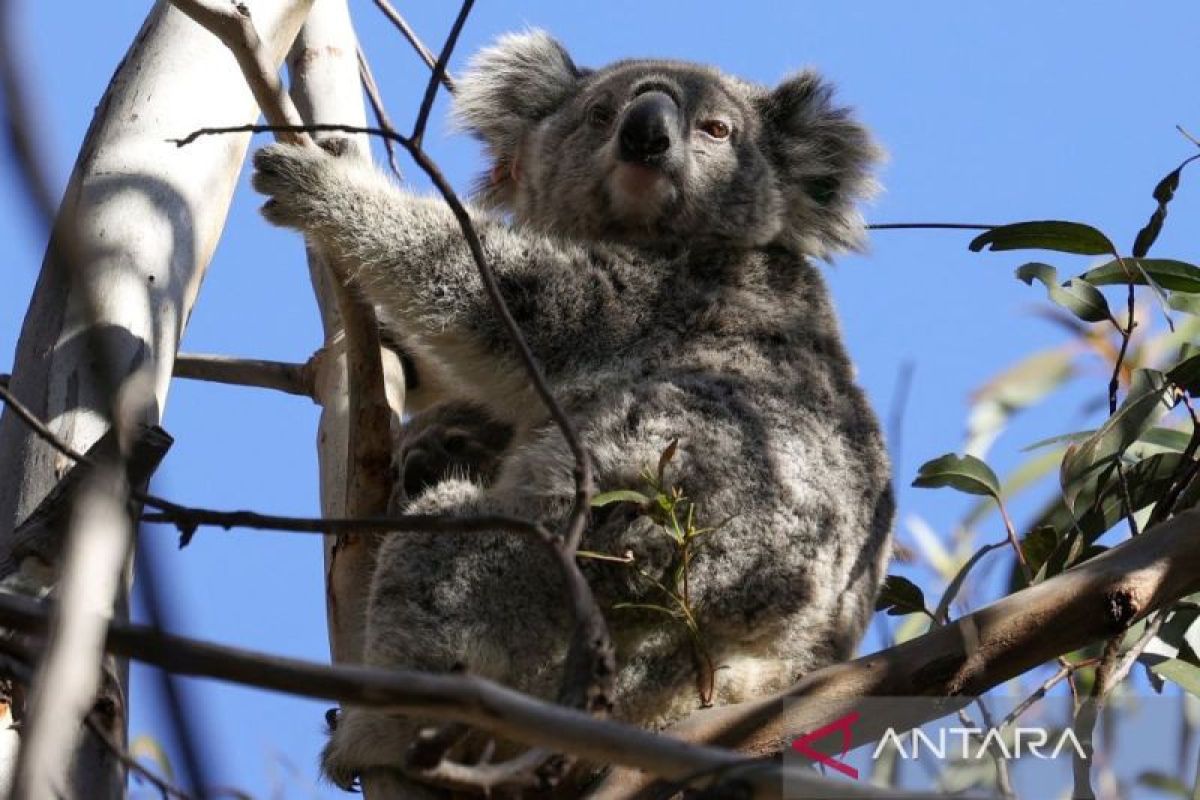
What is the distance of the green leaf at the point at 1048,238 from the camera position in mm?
3551

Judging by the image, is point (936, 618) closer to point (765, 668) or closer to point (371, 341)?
point (765, 668)

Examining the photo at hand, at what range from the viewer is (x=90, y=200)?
3297 mm

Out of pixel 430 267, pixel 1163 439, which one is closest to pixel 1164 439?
pixel 1163 439

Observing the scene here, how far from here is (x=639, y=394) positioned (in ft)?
12.1

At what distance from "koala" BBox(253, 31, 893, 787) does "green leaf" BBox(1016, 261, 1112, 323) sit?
2.10 ft

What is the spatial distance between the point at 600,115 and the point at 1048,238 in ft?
5.22

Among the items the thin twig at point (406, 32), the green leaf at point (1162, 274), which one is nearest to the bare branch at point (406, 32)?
the thin twig at point (406, 32)

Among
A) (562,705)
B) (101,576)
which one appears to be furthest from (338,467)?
(101,576)

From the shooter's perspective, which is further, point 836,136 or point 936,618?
point 836,136

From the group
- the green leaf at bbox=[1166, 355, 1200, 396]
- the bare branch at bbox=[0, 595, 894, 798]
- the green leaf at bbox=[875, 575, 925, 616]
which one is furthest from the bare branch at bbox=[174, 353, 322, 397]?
the bare branch at bbox=[0, 595, 894, 798]

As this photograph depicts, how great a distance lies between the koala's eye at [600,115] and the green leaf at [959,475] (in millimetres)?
1599

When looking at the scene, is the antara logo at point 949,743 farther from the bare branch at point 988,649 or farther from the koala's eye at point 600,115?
the koala's eye at point 600,115

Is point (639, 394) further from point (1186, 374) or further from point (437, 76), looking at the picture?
point (437, 76)

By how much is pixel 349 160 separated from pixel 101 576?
3.05m
